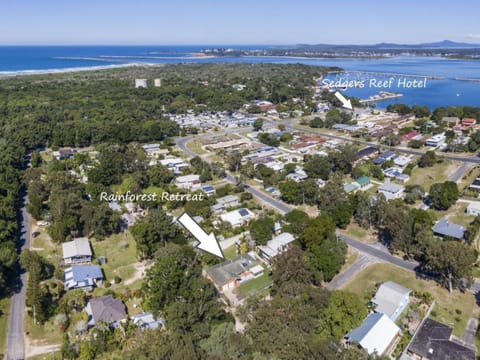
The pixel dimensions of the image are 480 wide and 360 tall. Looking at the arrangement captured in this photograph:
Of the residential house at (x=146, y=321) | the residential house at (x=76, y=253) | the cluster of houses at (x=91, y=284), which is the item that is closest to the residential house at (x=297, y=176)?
the cluster of houses at (x=91, y=284)

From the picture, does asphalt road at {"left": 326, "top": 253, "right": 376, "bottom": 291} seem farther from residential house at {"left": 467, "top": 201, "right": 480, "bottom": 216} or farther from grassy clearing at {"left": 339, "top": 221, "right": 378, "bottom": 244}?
residential house at {"left": 467, "top": 201, "right": 480, "bottom": 216}

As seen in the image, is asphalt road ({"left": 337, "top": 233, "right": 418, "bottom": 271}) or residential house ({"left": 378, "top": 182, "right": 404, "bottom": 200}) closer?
asphalt road ({"left": 337, "top": 233, "right": 418, "bottom": 271})

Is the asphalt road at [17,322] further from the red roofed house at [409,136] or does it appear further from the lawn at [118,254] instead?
the red roofed house at [409,136]

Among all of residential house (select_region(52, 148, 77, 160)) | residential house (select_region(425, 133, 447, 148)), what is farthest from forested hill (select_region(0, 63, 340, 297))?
residential house (select_region(425, 133, 447, 148))

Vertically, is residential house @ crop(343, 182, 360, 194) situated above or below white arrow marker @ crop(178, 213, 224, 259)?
above

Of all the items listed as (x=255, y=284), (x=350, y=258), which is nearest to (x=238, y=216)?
(x=255, y=284)

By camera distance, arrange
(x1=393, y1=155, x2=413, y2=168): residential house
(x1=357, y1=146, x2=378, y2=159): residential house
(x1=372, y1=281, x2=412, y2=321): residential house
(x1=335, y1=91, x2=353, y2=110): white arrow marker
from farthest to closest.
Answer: (x1=335, y1=91, x2=353, y2=110): white arrow marker < (x1=357, y1=146, x2=378, y2=159): residential house < (x1=393, y1=155, x2=413, y2=168): residential house < (x1=372, y1=281, x2=412, y2=321): residential house

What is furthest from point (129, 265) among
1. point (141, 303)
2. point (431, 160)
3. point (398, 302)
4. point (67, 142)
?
point (431, 160)

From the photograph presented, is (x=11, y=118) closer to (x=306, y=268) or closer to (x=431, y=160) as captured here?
(x=306, y=268)
